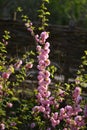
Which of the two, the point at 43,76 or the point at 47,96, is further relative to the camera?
the point at 47,96

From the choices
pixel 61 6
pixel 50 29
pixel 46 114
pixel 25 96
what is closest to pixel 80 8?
pixel 61 6

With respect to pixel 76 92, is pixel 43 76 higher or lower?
higher

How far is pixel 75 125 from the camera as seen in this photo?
19.7 feet

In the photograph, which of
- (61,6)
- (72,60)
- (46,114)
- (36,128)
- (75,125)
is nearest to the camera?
(75,125)

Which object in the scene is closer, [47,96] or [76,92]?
[76,92]

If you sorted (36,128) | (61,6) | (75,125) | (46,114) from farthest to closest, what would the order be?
(61,6), (36,128), (46,114), (75,125)

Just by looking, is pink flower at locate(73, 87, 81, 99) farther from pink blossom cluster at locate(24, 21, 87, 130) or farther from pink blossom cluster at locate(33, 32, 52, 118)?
pink blossom cluster at locate(33, 32, 52, 118)

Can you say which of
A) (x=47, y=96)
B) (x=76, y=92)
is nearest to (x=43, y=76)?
(x=47, y=96)

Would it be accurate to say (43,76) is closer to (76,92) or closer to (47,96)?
(47,96)

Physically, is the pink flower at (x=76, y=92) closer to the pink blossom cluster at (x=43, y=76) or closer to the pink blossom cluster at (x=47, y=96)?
the pink blossom cluster at (x=47, y=96)

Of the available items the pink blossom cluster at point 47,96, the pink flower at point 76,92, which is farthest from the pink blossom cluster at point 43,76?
the pink flower at point 76,92

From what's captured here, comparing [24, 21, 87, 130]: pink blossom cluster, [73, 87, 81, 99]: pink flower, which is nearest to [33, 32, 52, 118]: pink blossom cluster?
[24, 21, 87, 130]: pink blossom cluster

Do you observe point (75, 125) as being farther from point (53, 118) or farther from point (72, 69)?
point (72, 69)

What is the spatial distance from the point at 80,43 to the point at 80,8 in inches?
500
